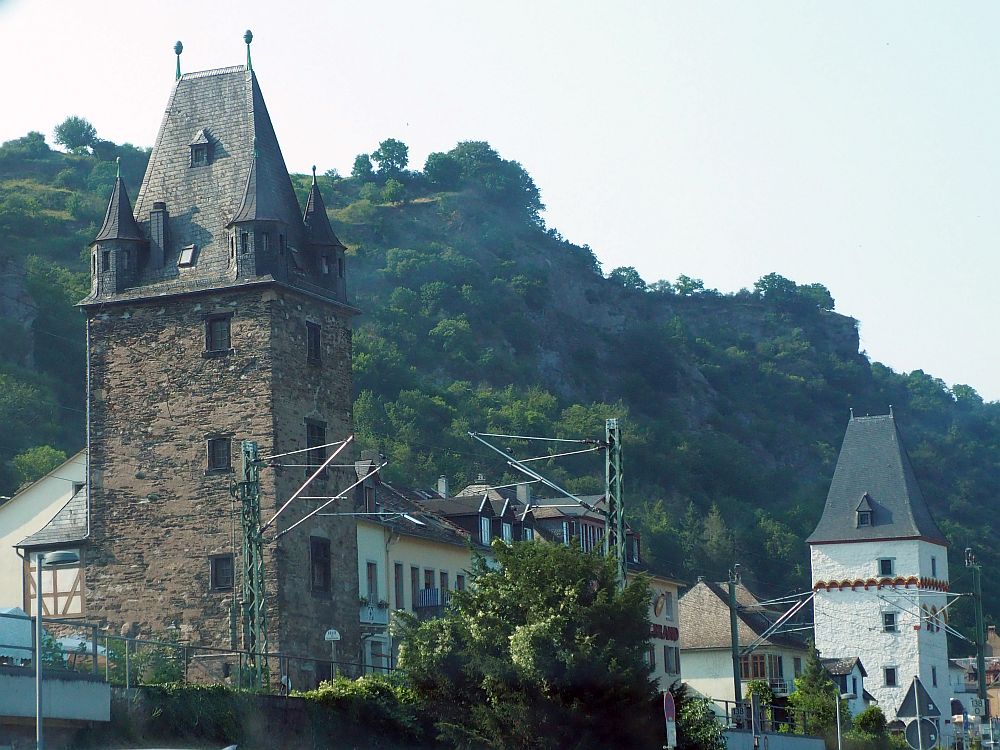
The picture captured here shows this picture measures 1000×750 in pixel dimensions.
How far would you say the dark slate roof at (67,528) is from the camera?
47219 mm

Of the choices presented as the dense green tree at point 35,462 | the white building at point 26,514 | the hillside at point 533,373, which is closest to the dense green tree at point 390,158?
the hillside at point 533,373

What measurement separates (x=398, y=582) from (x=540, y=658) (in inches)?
910

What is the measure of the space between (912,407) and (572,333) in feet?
115

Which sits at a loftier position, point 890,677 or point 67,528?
point 67,528

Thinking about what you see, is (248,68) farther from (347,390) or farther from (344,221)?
(344,221)

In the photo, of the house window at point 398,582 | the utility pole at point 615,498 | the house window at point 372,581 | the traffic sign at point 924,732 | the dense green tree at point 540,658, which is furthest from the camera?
the house window at point 398,582

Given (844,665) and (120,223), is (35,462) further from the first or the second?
(120,223)

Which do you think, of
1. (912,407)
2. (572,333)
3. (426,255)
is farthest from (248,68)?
(912,407)

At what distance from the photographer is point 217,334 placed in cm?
4609

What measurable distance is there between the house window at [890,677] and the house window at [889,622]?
6.01ft

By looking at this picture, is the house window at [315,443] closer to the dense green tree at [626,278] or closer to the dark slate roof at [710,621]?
the dark slate roof at [710,621]

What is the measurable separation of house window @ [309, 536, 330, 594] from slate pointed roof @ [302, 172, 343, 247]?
807 centimetres

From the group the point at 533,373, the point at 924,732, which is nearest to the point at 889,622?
the point at 924,732

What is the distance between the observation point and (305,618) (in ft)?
147
